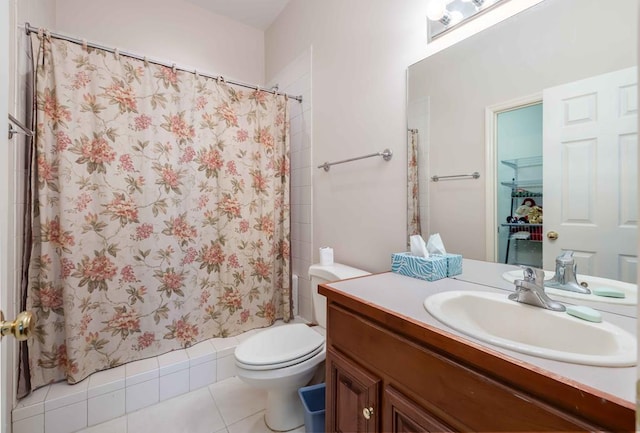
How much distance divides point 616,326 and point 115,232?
6.85 feet

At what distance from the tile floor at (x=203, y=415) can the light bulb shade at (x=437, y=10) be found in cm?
198

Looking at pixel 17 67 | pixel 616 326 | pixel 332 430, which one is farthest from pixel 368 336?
pixel 17 67

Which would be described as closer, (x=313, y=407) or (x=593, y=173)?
(x=593, y=173)

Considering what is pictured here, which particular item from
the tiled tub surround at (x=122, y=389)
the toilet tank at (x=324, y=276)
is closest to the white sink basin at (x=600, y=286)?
the toilet tank at (x=324, y=276)

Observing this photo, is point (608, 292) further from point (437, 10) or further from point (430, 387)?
point (437, 10)

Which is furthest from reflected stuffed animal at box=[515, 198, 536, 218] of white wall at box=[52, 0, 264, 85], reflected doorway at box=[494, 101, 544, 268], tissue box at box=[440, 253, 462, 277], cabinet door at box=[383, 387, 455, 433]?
white wall at box=[52, 0, 264, 85]

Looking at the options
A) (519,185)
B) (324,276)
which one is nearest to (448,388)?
(519,185)

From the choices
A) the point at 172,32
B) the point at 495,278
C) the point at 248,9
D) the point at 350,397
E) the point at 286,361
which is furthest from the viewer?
the point at 248,9

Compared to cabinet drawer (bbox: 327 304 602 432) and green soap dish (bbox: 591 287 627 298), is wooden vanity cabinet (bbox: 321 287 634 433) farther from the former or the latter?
green soap dish (bbox: 591 287 627 298)

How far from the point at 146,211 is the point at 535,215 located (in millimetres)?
1919

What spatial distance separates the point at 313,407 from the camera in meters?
1.35

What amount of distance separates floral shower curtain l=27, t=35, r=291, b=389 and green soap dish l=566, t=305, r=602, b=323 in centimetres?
167

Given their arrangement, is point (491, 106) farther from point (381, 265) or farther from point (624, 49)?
point (381, 265)

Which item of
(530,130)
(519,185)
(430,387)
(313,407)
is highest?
(530,130)
